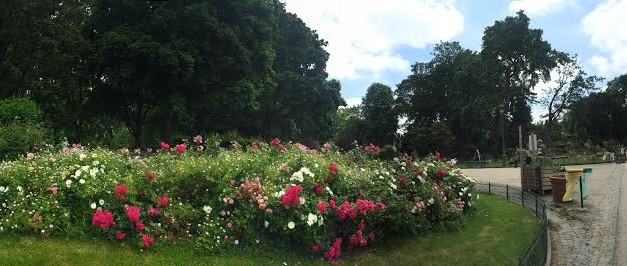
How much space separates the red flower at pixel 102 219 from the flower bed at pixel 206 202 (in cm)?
1

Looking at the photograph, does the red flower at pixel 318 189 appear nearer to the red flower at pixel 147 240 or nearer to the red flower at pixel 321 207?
the red flower at pixel 321 207

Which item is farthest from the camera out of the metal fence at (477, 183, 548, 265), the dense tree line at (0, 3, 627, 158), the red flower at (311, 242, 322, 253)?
the dense tree line at (0, 3, 627, 158)

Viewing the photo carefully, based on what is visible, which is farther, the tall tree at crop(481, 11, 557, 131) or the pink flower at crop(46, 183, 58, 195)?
the tall tree at crop(481, 11, 557, 131)

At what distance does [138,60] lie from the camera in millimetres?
23953

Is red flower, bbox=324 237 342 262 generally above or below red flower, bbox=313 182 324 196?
below

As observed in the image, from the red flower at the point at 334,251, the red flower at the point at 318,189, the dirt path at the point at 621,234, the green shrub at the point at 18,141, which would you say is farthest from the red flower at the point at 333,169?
the green shrub at the point at 18,141

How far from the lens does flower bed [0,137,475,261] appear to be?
7.25 m

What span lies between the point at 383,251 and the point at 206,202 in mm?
3139

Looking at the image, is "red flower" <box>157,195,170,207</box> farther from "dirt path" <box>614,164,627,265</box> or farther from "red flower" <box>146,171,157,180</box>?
"dirt path" <box>614,164,627,265</box>

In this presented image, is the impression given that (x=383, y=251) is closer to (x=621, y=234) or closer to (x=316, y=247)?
(x=316, y=247)

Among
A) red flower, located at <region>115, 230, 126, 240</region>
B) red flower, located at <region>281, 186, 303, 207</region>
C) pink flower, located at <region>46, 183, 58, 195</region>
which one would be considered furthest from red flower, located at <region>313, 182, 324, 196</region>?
pink flower, located at <region>46, 183, 58, 195</region>

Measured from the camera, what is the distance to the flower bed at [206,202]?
23.8ft

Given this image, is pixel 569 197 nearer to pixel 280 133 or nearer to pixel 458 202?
pixel 458 202

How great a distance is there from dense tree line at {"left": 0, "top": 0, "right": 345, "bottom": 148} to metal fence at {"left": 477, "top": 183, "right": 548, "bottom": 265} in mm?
13754
